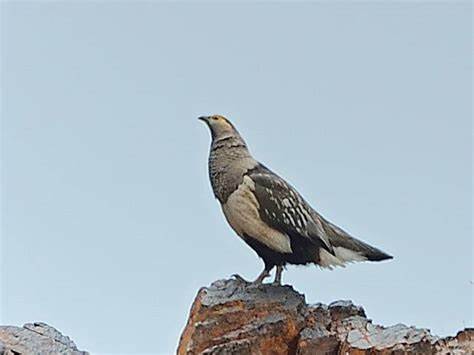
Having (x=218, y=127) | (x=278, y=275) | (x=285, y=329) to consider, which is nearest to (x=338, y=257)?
(x=278, y=275)

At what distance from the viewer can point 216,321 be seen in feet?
21.7

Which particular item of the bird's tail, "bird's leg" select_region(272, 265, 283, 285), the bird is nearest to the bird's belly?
the bird

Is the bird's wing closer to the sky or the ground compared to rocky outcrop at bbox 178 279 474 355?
closer to the sky

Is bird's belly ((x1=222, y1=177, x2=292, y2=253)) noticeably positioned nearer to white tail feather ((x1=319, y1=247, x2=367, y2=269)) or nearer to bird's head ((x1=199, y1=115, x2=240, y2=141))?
white tail feather ((x1=319, y1=247, x2=367, y2=269))

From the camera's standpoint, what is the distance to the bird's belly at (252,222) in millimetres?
6828

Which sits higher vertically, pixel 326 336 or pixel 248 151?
pixel 248 151

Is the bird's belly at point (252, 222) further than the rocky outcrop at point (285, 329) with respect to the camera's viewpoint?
Yes

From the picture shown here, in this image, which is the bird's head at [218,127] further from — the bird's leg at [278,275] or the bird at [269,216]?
the bird's leg at [278,275]

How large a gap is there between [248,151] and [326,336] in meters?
1.69

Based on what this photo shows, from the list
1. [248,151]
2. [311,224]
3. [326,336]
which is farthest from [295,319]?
[248,151]

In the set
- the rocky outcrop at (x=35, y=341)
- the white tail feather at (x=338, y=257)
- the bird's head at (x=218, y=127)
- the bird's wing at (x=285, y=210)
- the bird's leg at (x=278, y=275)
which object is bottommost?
the rocky outcrop at (x=35, y=341)

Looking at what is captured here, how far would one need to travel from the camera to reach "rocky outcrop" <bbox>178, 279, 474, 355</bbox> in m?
5.93

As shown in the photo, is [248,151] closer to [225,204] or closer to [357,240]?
[225,204]

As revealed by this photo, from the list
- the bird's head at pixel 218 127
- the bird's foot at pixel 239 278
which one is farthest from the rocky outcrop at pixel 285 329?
the bird's head at pixel 218 127
